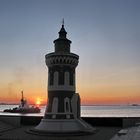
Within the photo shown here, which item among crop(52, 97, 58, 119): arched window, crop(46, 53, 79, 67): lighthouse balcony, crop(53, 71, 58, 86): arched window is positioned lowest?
crop(52, 97, 58, 119): arched window

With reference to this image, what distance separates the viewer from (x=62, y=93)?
25031 mm

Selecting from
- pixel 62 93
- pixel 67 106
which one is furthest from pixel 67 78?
pixel 67 106

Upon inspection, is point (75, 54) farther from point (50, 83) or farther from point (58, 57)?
point (50, 83)

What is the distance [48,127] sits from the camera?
2384 cm

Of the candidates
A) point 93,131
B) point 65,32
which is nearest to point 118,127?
point 93,131

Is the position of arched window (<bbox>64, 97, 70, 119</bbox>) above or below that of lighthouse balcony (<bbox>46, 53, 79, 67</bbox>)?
below

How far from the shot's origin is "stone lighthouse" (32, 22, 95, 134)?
24.2 meters

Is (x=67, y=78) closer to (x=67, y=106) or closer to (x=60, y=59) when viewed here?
(x=60, y=59)

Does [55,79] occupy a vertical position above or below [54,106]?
above

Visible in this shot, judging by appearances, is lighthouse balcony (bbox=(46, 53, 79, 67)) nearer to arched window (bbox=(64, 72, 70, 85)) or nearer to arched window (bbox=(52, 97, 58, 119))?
arched window (bbox=(64, 72, 70, 85))

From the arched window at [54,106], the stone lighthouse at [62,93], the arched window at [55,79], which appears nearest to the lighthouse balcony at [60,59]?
A: the stone lighthouse at [62,93]

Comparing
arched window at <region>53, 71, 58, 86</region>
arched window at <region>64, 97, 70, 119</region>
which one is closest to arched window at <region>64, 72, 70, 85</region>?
arched window at <region>53, 71, 58, 86</region>

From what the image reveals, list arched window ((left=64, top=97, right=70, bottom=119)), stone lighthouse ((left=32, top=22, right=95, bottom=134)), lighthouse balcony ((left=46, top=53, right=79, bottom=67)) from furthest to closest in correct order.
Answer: lighthouse balcony ((left=46, top=53, right=79, bottom=67)), arched window ((left=64, top=97, right=70, bottom=119)), stone lighthouse ((left=32, top=22, right=95, bottom=134))

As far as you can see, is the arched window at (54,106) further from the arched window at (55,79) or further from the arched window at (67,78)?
the arched window at (67,78)
